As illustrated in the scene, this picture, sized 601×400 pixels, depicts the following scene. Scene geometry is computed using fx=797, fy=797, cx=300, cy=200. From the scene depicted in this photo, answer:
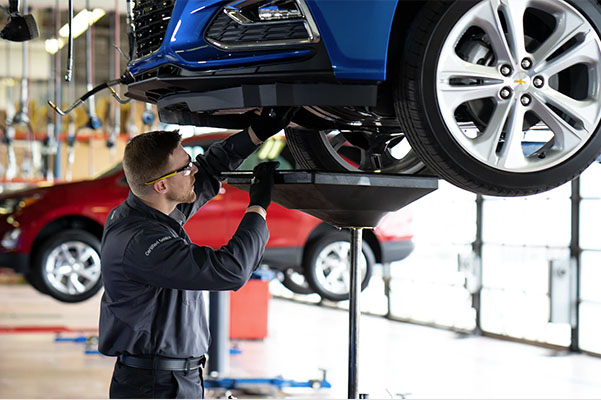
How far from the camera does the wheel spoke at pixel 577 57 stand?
213 cm

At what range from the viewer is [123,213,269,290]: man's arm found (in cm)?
229

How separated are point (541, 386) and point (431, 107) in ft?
16.0

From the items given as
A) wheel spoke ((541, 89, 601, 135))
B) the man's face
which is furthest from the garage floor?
wheel spoke ((541, 89, 601, 135))

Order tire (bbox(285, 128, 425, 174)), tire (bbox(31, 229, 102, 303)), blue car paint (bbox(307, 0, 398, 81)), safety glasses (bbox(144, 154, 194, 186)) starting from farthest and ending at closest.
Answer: tire (bbox(31, 229, 102, 303)) < tire (bbox(285, 128, 425, 174)) < safety glasses (bbox(144, 154, 194, 186)) < blue car paint (bbox(307, 0, 398, 81))

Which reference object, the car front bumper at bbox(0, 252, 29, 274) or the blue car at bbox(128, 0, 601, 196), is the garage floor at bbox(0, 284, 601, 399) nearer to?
the car front bumper at bbox(0, 252, 29, 274)

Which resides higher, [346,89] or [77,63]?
[77,63]

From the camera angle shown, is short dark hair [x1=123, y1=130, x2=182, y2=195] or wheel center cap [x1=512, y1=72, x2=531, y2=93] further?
short dark hair [x1=123, y1=130, x2=182, y2=195]

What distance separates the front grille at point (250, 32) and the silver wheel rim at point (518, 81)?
1.30 feet

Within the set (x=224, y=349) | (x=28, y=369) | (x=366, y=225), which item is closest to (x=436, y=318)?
(x=224, y=349)

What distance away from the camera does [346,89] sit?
6.61 feet

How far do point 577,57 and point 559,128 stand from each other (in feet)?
0.64

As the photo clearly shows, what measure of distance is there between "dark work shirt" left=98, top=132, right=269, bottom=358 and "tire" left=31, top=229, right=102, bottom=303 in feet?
15.6

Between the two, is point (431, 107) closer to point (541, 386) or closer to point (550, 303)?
point (541, 386)

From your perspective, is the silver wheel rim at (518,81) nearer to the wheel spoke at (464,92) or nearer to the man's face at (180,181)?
the wheel spoke at (464,92)
